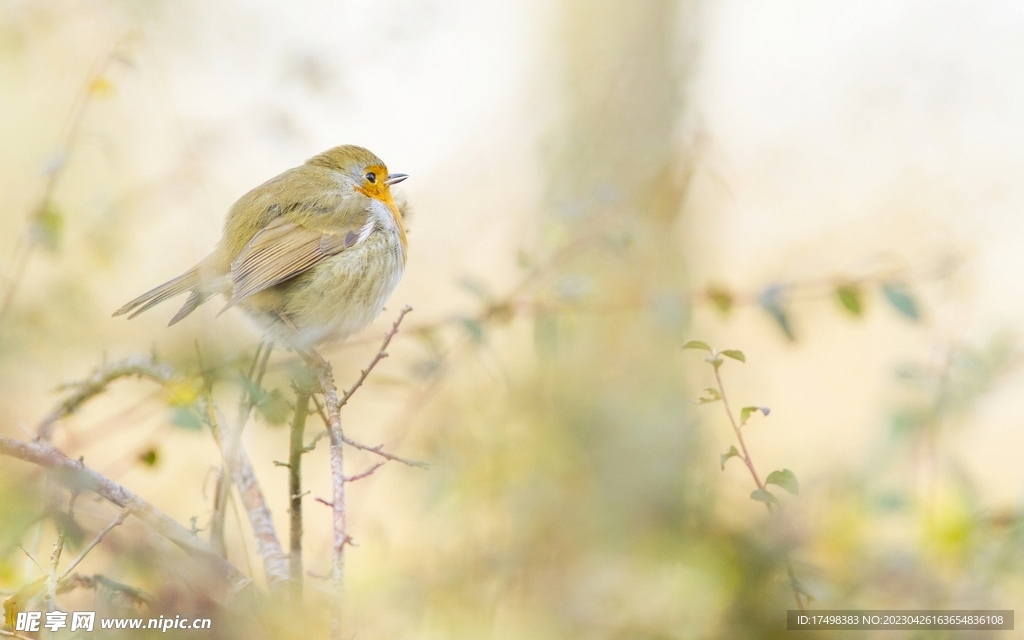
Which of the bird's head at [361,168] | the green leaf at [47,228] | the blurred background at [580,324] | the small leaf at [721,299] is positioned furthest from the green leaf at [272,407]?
the small leaf at [721,299]

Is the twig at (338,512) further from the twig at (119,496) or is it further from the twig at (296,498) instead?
the twig at (119,496)

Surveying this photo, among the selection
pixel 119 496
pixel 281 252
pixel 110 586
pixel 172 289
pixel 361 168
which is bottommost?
pixel 110 586

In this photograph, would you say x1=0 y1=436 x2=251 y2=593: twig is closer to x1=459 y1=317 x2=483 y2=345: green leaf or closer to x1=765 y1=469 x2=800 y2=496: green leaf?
x1=765 y1=469 x2=800 y2=496: green leaf

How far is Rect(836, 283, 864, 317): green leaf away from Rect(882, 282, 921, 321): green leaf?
8 centimetres

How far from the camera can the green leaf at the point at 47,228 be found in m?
2.15

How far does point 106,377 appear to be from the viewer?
70.1 inches

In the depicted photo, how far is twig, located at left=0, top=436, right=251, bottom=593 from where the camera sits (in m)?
1.32

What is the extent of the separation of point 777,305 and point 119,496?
62.6 inches

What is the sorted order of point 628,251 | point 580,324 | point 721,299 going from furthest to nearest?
1. point 580,324
2. point 628,251
3. point 721,299

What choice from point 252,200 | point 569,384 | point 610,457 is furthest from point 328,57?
point 610,457

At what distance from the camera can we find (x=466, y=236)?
437cm

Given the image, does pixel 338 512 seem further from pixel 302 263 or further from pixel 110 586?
pixel 302 263

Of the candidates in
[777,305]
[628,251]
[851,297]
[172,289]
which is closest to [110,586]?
[172,289]

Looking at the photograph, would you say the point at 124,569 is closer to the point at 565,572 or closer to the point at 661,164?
the point at 565,572
